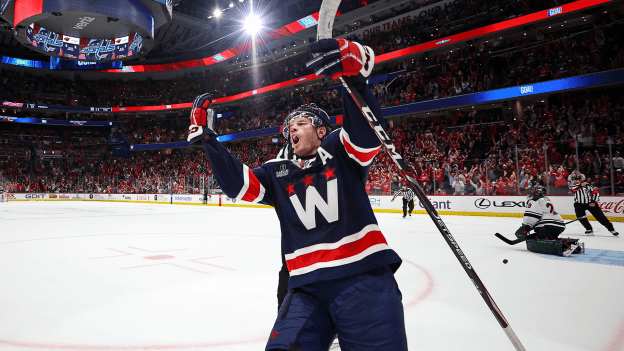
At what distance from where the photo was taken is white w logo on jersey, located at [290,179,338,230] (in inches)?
60.9

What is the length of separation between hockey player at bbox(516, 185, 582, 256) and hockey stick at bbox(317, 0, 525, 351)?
14.5 ft

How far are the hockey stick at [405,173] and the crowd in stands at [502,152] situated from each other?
3746 millimetres

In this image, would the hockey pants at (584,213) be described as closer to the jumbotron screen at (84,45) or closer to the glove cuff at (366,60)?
the glove cuff at (366,60)

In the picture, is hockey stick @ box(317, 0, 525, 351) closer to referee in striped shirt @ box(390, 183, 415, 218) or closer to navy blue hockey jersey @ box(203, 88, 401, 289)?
navy blue hockey jersey @ box(203, 88, 401, 289)

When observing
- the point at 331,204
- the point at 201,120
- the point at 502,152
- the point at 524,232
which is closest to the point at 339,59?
the point at 331,204

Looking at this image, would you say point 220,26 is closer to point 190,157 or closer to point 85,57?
point 190,157

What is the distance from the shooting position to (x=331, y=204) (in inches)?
60.8

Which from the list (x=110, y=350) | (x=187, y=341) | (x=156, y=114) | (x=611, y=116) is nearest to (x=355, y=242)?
(x=187, y=341)

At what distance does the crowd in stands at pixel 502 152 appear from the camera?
10680 mm

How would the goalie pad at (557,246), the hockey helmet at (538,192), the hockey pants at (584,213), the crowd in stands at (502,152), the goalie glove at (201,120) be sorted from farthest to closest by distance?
the crowd in stands at (502,152)
the hockey pants at (584,213)
the hockey helmet at (538,192)
the goalie pad at (557,246)
the goalie glove at (201,120)

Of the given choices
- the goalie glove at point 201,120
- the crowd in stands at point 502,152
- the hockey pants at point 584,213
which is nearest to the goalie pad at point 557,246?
the crowd in stands at point 502,152

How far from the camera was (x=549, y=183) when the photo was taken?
11.0 m

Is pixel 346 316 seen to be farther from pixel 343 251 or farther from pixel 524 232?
pixel 524 232

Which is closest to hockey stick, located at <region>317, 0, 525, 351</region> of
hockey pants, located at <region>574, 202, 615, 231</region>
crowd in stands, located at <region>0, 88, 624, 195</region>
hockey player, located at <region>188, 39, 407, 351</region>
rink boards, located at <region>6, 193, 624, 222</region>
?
hockey player, located at <region>188, 39, 407, 351</region>
